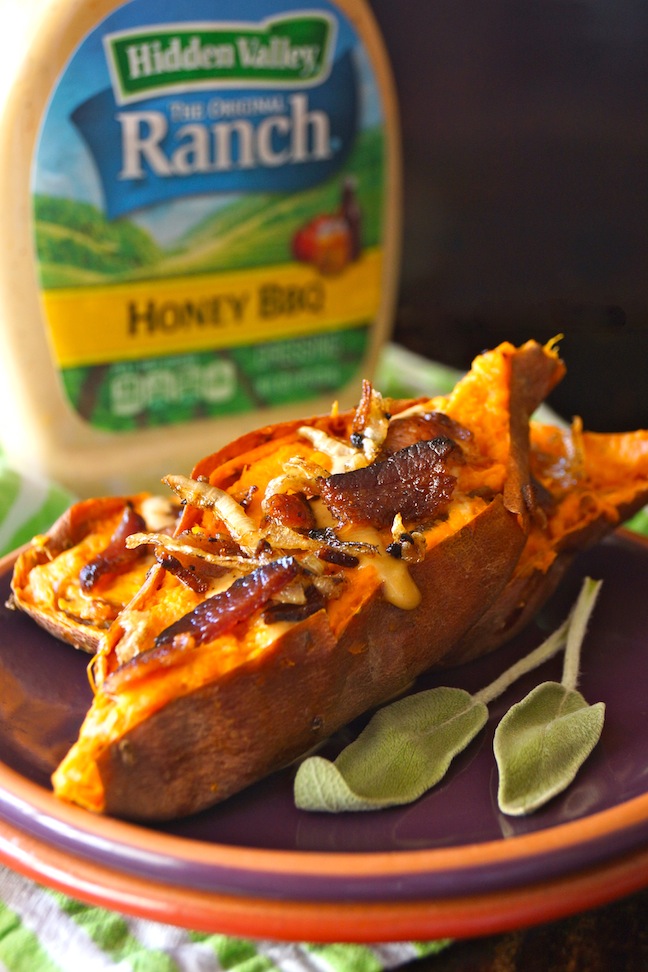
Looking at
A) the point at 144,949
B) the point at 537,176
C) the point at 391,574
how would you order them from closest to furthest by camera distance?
the point at 144,949
the point at 391,574
the point at 537,176

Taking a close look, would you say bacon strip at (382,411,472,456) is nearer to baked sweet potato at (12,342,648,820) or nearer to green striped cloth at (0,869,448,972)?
baked sweet potato at (12,342,648,820)

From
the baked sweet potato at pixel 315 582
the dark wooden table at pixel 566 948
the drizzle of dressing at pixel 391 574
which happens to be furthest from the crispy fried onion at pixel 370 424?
the dark wooden table at pixel 566 948

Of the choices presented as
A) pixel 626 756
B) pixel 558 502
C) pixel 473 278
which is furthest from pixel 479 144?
pixel 626 756

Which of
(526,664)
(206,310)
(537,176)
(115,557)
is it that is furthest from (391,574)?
(537,176)

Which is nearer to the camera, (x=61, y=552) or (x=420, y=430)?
(x=420, y=430)

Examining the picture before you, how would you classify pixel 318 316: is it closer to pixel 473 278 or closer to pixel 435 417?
pixel 473 278

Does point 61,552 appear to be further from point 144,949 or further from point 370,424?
point 144,949
